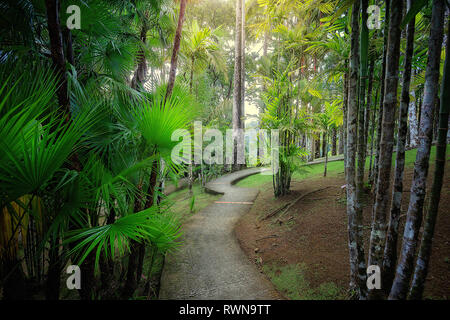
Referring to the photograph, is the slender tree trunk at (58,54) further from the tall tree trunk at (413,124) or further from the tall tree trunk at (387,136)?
the tall tree trunk at (413,124)

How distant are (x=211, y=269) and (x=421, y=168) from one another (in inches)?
118

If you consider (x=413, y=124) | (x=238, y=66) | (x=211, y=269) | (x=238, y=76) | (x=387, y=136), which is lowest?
(x=211, y=269)

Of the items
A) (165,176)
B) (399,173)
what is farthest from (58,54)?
(399,173)

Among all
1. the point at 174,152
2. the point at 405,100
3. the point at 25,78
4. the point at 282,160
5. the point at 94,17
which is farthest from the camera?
the point at 282,160

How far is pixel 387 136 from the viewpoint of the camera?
1876mm

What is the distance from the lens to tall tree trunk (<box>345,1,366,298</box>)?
2.10m

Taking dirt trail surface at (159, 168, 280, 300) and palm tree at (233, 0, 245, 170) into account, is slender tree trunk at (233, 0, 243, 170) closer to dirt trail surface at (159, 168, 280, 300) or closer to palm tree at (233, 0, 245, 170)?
palm tree at (233, 0, 245, 170)

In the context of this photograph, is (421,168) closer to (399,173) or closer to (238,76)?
(399,173)

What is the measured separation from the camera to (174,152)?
2.19 m

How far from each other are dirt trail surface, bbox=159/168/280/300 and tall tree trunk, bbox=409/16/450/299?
161 centimetres

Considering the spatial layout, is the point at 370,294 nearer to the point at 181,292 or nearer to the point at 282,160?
the point at 181,292

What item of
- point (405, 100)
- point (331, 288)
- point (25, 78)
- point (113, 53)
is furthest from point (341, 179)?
point (25, 78)

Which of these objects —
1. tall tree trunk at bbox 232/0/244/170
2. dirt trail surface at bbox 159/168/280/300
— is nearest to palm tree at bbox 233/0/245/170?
tall tree trunk at bbox 232/0/244/170

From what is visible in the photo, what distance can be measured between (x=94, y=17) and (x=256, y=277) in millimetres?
4254
